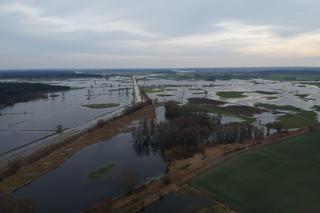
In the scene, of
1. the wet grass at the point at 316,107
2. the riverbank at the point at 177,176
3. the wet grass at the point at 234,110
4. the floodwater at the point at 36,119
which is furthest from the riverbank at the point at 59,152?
the wet grass at the point at 316,107

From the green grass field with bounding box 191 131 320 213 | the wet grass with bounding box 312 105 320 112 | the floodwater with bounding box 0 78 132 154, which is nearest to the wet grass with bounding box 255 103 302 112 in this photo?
the wet grass with bounding box 312 105 320 112

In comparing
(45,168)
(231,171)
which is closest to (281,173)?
(231,171)

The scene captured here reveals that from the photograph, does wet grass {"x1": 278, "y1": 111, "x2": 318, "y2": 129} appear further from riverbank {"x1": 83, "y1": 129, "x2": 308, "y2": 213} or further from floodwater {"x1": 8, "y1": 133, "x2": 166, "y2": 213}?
floodwater {"x1": 8, "y1": 133, "x2": 166, "y2": 213}

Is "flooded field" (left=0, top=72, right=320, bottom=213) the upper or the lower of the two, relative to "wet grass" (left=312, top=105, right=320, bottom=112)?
lower

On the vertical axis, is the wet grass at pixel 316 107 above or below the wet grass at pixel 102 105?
above

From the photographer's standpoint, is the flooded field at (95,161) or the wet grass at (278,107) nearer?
the flooded field at (95,161)

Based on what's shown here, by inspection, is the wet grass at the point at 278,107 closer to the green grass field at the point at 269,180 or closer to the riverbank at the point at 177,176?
the riverbank at the point at 177,176
